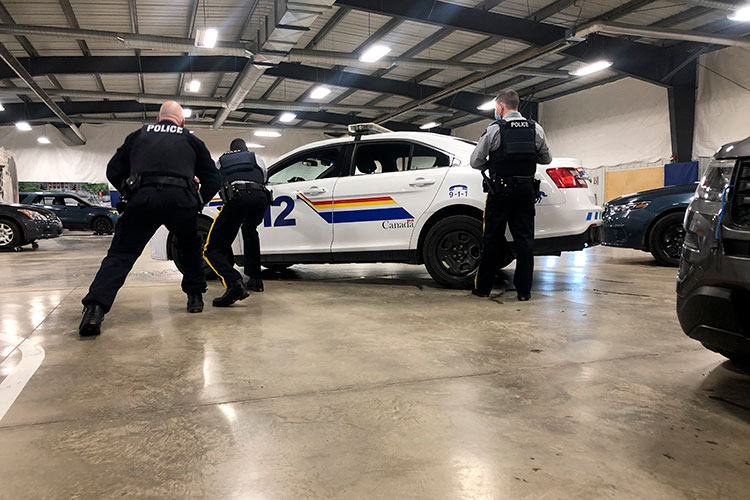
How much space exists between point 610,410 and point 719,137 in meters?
12.6

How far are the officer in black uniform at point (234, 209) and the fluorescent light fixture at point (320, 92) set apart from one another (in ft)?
37.8

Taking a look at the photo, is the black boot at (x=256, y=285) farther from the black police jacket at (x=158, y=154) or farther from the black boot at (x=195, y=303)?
the black police jacket at (x=158, y=154)

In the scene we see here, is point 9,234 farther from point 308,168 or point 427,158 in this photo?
point 427,158

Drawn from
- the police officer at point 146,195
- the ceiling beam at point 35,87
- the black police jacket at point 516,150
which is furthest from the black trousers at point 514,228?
the ceiling beam at point 35,87

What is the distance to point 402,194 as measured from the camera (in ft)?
15.7

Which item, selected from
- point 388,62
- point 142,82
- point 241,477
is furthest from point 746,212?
point 142,82

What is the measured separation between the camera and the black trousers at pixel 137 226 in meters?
3.31

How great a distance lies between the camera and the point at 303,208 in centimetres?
517

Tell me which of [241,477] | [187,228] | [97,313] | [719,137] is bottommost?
[241,477]

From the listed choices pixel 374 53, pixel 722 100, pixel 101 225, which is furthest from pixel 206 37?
pixel 722 100

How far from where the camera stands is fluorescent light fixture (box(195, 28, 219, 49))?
29.7 feet

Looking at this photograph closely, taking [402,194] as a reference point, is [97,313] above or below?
below

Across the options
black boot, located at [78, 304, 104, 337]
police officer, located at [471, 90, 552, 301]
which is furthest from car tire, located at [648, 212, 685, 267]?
black boot, located at [78, 304, 104, 337]

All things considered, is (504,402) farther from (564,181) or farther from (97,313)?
(564,181)
